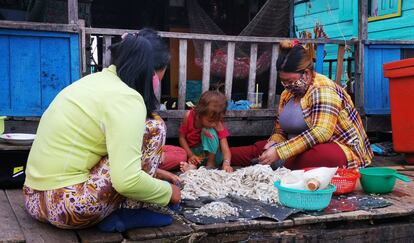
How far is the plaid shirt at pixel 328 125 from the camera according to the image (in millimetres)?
3920

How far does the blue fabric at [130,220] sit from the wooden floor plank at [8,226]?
43cm

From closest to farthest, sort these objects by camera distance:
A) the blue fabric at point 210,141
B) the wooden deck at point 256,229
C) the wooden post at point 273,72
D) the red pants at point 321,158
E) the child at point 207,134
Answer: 1. the wooden deck at point 256,229
2. the red pants at point 321,158
3. the child at point 207,134
4. the blue fabric at point 210,141
5. the wooden post at point 273,72

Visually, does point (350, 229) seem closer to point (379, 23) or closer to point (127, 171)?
point (127, 171)

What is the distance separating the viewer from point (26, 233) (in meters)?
2.54

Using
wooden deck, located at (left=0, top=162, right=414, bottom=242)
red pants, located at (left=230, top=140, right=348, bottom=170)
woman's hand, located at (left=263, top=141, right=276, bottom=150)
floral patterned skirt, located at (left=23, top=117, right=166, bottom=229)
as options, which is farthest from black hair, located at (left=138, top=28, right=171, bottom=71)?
woman's hand, located at (left=263, top=141, right=276, bottom=150)

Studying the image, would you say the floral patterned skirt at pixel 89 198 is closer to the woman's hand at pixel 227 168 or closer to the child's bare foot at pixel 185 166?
the child's bare foot at pixel 185 166

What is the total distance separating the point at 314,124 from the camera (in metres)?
3.96

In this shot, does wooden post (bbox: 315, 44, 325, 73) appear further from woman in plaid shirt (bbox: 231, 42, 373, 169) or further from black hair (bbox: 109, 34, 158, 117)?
black hair (bbox: 109, 34, 158, 117)

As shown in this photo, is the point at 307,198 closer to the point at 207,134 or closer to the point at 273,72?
the point at 207,134

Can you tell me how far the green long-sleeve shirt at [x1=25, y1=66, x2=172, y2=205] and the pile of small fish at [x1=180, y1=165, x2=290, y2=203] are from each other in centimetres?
93

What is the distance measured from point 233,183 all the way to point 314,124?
0.91 meters

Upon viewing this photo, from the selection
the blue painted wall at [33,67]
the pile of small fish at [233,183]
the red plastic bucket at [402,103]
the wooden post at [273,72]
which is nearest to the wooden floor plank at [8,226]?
the pile of small fish at [233,183]

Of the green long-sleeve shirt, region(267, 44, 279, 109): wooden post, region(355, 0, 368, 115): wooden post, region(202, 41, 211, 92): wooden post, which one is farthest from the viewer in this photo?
region(355, 0, 368, 115): wooden post

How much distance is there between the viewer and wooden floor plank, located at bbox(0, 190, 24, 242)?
2393 mm
